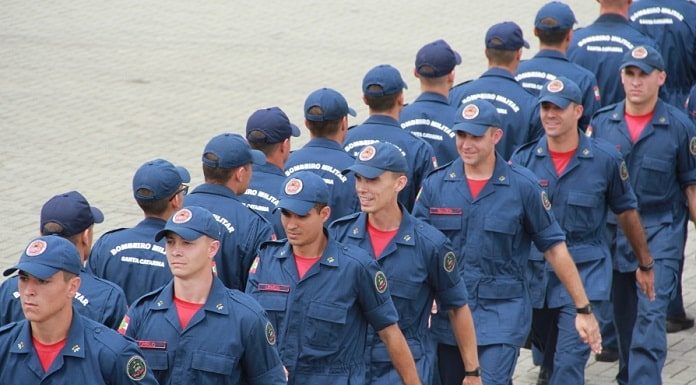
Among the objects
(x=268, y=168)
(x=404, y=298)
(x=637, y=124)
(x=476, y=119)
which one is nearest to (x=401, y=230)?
(x=404, y=298)

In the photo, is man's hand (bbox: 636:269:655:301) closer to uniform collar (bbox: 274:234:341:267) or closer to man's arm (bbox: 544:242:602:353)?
man's arm (bbox: 544:242:602:353)

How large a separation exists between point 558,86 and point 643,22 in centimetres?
372

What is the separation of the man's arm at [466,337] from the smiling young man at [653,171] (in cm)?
224

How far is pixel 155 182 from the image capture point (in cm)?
754

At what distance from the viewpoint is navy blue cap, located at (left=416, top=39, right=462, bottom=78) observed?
1027cm

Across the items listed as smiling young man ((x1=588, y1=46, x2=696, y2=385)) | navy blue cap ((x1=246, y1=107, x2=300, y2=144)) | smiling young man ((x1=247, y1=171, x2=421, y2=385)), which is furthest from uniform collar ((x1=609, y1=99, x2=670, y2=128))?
smiling young man ((x1=247, y1=171, x2=421, y2=385))

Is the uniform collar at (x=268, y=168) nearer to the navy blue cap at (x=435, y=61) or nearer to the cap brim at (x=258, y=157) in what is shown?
the cap brim at (x=258, y=157)

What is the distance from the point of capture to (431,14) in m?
21.3

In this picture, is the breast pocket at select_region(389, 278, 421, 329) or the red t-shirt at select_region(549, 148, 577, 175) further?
the red t-shirt at select_region(549, 148, 577, 175)

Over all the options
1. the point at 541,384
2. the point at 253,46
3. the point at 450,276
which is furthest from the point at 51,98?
the point at 450,276

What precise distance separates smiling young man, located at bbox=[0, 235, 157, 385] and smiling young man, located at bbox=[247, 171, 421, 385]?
1355mm

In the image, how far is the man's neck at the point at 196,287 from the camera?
631 cm

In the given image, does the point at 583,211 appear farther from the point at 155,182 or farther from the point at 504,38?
the point at 155,182

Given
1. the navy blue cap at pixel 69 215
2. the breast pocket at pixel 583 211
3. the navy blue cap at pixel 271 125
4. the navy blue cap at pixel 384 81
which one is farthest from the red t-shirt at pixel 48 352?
the navy blue cap at pixel 384 81
